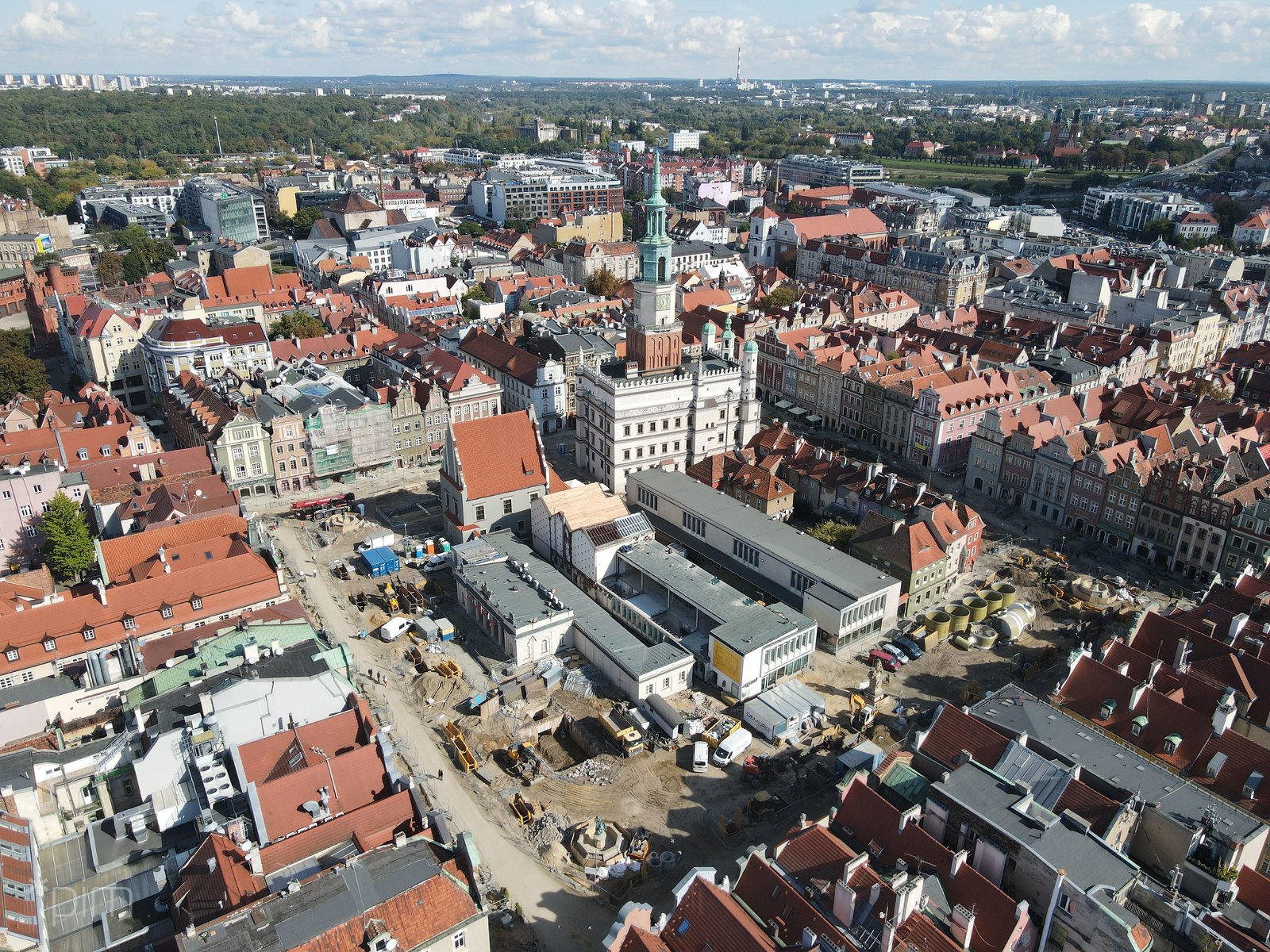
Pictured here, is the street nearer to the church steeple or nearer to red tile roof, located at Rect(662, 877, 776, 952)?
red tile roof, located at Rect(662, 877, 776, 952)

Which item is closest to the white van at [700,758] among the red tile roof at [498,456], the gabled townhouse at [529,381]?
the red tile roof at [498,456]

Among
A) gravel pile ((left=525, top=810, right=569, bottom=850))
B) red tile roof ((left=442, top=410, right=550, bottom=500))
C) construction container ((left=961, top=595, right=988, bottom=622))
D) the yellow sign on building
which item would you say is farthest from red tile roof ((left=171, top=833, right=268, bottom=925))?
construction container ((left=961, top=595, right=988, bottom=622))

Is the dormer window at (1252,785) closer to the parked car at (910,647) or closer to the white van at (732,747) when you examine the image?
the parked car at (910,647)

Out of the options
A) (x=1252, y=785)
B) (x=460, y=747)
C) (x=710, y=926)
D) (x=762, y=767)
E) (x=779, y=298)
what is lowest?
(x=762, y=767)

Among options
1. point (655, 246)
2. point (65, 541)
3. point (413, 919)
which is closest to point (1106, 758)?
point (413, 919)

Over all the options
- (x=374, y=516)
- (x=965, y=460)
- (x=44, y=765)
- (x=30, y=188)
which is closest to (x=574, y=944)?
(x=44, y=765)

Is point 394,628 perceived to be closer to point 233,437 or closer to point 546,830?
point 546,830
